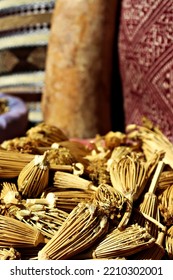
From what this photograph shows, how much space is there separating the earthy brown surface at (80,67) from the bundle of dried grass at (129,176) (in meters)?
0.50

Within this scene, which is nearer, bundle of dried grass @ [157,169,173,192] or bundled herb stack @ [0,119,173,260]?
bundled herb stack @ [0,119,173,260]

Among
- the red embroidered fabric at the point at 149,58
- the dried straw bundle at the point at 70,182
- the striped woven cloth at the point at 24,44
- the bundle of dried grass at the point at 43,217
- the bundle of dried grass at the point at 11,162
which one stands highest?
the striped woven cloth at the point at 24,44

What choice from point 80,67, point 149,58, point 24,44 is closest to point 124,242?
point 149,58

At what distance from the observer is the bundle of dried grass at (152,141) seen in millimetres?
1036

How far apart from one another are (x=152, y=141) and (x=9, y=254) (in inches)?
16.0

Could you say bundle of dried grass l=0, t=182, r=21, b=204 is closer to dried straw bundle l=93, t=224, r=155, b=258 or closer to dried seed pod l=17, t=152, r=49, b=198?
dried seed pod l=17, t=152, r=49, b=198

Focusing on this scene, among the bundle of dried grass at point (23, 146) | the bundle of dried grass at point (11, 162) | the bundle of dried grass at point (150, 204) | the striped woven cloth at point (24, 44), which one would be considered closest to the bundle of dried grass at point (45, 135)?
the bundle of dried grass at point (23, 146)

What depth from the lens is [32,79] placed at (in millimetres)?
1739

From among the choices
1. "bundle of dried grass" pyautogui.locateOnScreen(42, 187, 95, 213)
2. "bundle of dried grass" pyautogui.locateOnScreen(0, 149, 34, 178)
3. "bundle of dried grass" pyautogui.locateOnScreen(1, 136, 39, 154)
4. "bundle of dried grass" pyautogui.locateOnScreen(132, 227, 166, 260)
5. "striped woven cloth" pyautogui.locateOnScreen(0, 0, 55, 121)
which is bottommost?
"bundle of dried grass" pyautogui.locateOnScreen(132, 227, 166, 260)

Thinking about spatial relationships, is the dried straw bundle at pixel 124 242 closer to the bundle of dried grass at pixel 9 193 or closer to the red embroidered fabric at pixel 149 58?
the bundle of dried grass at pixel 9 193

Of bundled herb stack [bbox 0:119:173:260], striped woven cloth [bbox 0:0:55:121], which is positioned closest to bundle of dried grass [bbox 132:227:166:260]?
bundled herb stack [bbox 0:119:173:260]

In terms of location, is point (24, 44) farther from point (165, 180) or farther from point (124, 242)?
point (124, 242)

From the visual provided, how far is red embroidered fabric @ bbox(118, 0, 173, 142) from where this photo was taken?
1183 millimetres
